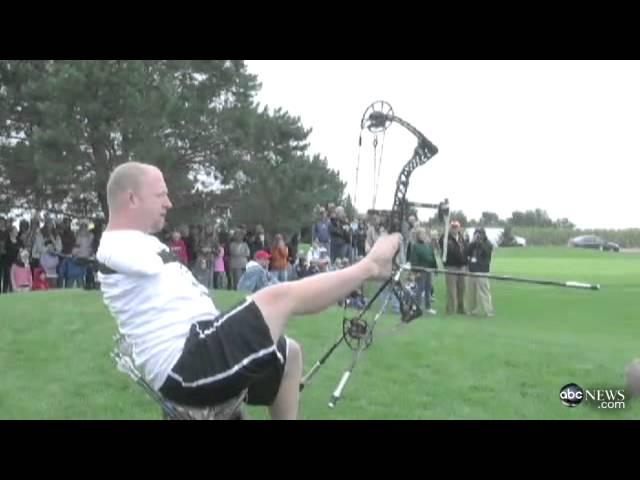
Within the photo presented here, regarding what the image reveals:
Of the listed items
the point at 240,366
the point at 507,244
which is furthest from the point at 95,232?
the point at 507,244

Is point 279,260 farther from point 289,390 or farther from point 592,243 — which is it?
point 592,243

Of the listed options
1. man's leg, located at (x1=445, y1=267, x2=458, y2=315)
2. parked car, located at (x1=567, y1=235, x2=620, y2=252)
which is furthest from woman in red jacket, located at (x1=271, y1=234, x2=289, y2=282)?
parked car, located at (x1=567, y1=235, x2=620, y2=252)

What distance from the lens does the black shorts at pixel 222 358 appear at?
4.13 meters

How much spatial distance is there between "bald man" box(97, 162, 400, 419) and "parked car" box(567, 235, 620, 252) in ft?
229

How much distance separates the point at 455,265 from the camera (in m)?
17.5

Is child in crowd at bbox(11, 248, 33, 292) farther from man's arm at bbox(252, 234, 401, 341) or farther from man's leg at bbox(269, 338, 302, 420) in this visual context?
man's arm at bbox(252, 234, 401, 341)

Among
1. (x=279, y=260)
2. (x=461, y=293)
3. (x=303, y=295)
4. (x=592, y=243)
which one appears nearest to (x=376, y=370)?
(x=303, y=295)

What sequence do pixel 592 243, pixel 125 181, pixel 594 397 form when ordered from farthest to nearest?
pixel 592 243 → pixel 594 397 → pixel 125 181

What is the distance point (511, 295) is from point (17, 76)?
58.1ft

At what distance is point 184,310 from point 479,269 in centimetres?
1407

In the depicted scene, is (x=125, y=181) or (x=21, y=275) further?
(x=21, y=275)

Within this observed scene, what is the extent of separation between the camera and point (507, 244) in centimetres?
6019

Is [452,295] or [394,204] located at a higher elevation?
[394,204]

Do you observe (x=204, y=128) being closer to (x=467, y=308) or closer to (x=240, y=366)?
(x=467, y=308)
